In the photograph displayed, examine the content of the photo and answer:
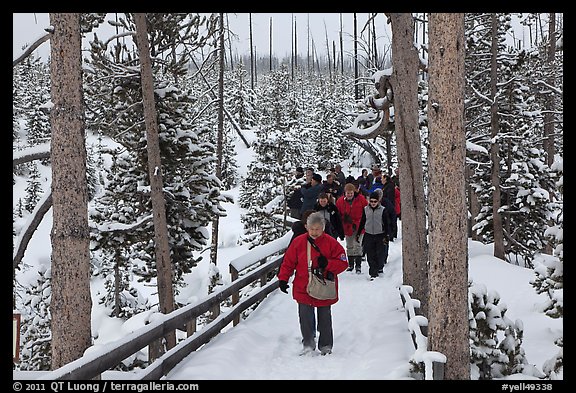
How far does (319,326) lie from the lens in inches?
301

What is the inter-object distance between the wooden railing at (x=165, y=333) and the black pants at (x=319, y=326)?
1352 mm

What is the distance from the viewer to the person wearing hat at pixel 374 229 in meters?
12.6

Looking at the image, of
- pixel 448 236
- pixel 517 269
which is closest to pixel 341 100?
Result: pixel 517 269

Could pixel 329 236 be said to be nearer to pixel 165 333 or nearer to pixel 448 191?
pixel 448 191

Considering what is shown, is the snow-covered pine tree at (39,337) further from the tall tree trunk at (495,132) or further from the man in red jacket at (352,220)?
the tall tree trunk at (495,132)

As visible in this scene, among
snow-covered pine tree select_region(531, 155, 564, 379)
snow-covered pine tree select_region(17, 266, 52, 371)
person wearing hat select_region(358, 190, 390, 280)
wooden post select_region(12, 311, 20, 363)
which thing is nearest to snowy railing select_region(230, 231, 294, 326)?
person wearing hat select_region(358, 190, 390, 280)

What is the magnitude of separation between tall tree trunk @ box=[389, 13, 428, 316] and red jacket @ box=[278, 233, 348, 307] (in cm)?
223

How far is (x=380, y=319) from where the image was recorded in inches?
355

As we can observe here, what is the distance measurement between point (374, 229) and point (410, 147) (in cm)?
368

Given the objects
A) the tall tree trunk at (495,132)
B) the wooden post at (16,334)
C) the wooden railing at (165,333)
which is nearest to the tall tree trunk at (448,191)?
the wooden railing at (165,333)

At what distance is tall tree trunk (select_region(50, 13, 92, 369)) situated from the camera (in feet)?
19.9

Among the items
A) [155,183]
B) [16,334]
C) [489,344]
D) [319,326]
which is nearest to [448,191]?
[489,344]
